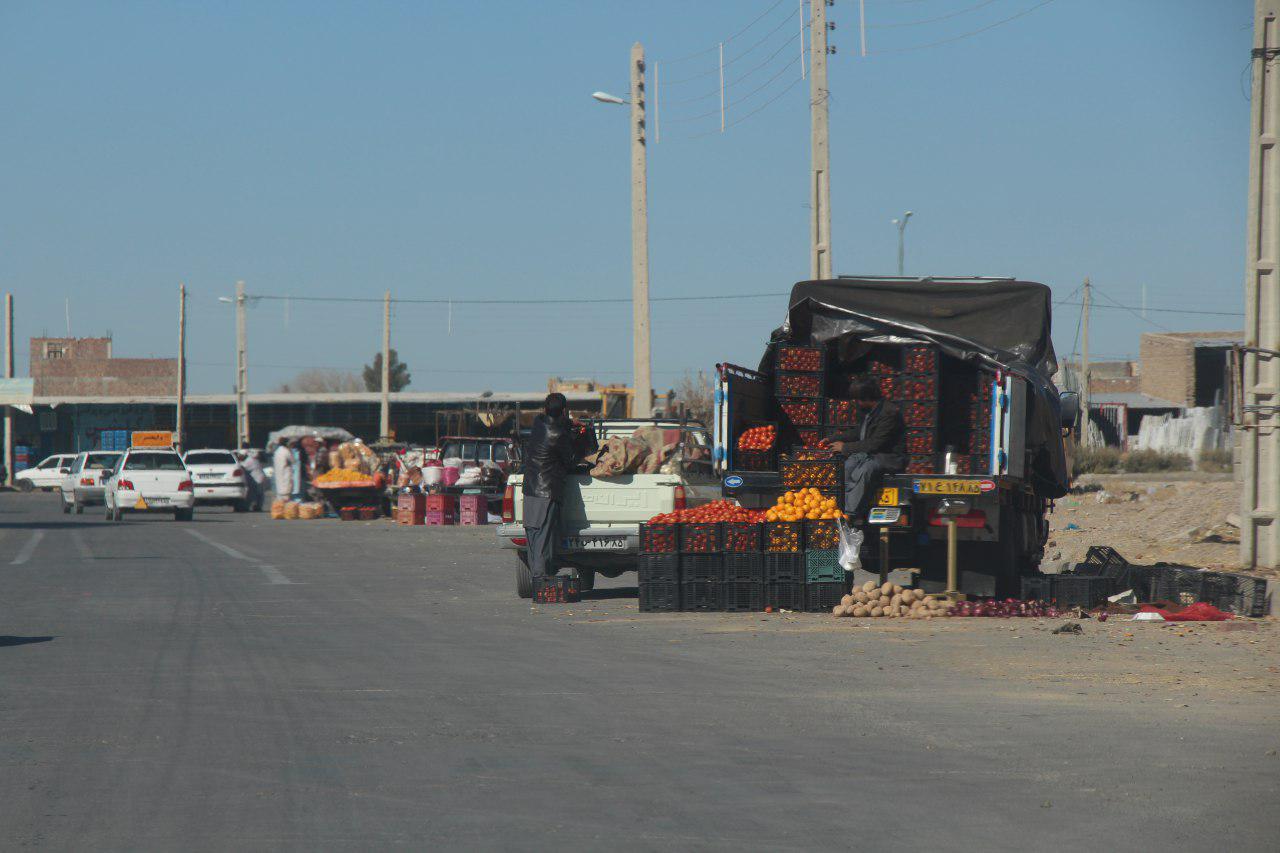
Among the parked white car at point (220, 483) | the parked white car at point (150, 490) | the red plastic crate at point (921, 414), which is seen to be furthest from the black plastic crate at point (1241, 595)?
the parked white car at point (220, 483)

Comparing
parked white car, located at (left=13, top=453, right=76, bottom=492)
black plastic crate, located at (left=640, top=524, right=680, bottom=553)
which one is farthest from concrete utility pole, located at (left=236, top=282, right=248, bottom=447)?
black plastic crate, located at (left=640, top=524, right=680, bottom=553)

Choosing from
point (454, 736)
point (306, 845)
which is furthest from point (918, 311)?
point (306, 845)

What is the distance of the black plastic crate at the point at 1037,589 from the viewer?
1428 centimetres

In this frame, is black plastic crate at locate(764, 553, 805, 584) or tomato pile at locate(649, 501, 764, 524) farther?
tomato pile at locate(649, 501, 764, 524)

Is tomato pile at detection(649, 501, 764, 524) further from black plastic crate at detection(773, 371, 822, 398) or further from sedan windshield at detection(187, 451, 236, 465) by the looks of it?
sedan windshield at detection(187, 451, 236, 465)

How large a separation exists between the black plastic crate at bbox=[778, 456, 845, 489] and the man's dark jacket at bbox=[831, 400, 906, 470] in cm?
21

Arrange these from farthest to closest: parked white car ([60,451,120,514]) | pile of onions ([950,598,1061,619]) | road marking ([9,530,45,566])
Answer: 1. parked white car ([60,451,120,514])
2. road marking ([9,530,45,566])
3. pile of onions ([950,598,1061,619])

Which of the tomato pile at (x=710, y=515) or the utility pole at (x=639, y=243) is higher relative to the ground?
the utility pole at (x=639, y=243)

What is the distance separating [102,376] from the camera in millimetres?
115562

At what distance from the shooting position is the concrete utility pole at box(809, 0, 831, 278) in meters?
27.1

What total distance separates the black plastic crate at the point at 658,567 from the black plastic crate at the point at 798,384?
9.42ft

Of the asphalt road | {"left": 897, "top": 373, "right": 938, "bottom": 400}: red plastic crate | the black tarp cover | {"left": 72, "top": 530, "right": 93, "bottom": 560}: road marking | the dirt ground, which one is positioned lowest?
{"left": 72, "top": 530, "right": 93, "bottom": 560}: road marking

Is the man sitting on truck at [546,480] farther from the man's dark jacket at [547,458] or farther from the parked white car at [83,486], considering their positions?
the parked white car at [83,486]

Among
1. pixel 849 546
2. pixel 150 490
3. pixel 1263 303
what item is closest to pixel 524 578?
pixel 849 546
